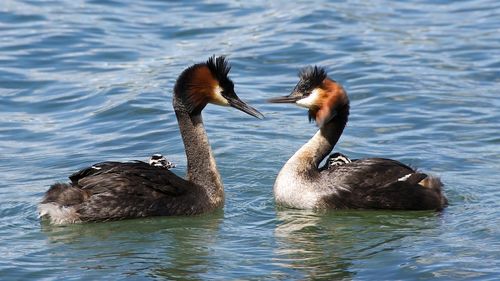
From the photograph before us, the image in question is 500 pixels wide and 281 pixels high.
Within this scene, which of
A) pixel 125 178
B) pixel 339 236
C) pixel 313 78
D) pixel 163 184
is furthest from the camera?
pixel 313 78

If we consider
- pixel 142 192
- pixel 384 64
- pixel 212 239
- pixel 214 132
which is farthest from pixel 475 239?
pixel 384 64

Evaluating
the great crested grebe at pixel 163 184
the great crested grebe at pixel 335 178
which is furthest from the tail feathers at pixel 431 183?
the great crested grebe at pixel 163 184

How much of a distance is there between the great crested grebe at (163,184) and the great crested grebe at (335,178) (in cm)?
64

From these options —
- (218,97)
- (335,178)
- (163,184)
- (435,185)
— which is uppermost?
(218,97)

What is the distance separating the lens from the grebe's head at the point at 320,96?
11336mm

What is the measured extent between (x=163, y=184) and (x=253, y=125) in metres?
4.03

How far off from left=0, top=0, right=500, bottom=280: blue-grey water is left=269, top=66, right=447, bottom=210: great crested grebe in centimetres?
15

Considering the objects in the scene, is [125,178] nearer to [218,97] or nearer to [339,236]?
[218,97]

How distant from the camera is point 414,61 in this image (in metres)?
17.2

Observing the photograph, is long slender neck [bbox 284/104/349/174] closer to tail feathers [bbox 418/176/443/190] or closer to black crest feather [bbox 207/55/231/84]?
tail feathers [bbox 418/176/443/190]

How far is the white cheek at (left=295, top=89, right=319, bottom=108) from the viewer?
448 inches

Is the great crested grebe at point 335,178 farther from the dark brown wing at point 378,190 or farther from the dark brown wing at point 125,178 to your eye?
the dark brown wing at point 125,178

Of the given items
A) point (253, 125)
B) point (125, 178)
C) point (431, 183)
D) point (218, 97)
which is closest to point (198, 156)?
point (218, 97)

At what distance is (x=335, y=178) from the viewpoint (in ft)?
36.5
